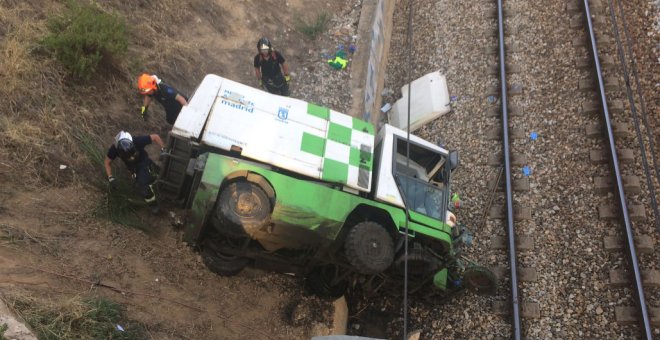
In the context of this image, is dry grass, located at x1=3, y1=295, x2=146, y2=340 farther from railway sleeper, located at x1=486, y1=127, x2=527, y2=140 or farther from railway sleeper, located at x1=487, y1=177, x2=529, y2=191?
railway sleeper, located at x1=486, y1=127, x2=527, y2=140

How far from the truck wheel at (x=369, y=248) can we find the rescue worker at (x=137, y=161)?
9.11ft

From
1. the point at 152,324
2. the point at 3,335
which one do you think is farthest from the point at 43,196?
the point at 3,335

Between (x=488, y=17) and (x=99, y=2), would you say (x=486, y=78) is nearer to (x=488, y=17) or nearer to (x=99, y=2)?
(x=488, y=17)

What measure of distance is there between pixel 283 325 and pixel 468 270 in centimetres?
275

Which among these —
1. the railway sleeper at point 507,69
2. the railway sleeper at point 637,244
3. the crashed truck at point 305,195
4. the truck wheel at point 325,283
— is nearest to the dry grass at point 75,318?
the crashed truck at point 305,195

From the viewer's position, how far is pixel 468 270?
7836 mm

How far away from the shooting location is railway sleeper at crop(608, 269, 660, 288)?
750 cm

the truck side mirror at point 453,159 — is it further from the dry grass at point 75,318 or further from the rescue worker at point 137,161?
the dry grass at point 75,318

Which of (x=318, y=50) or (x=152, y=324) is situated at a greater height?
(x=318, y=50)

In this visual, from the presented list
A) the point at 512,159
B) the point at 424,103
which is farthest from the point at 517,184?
the point at 424,103

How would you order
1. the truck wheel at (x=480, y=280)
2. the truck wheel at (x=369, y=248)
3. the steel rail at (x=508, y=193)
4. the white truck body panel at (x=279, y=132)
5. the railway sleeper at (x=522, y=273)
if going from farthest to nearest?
the railway sleeper at (x=522, y=273), the truck wheel at (x=480, y=280), the steel rail at (x=508, y=193), the white truck body panel at (x=279, y=132), the truck wheel at (x=369, y=248)

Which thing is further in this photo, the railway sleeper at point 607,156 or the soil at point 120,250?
the railway sleeper at point 607,156

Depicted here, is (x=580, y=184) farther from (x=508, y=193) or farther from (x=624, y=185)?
(x=508, y=193)

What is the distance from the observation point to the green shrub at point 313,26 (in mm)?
11977
